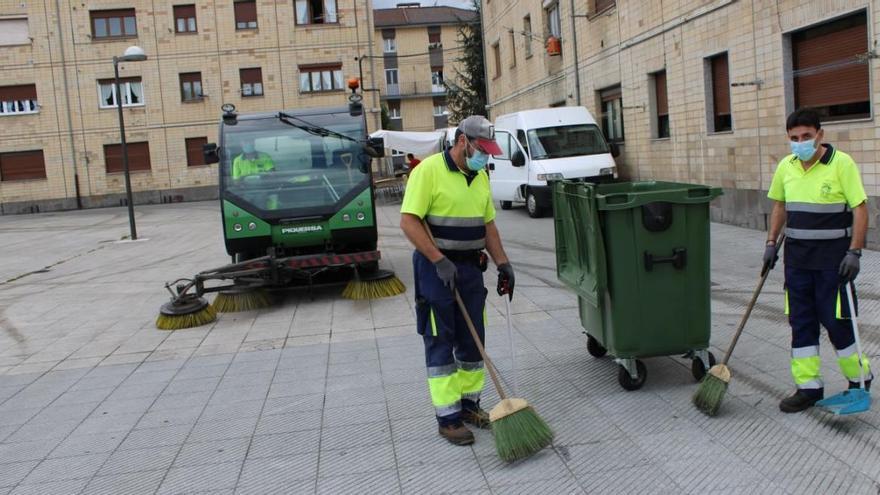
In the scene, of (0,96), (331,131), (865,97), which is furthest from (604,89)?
(0,96)

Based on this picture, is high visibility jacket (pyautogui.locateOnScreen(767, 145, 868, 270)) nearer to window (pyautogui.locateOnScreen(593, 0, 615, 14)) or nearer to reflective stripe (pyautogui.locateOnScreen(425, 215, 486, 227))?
reflective stripe (pyautogui.locateOnScreen(425, 215, 486, 227))

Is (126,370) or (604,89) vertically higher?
(604,89)

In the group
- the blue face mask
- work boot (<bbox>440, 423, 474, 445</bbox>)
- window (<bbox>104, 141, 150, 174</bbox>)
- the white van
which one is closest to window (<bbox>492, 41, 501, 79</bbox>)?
the white van

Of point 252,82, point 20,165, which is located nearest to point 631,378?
point 252,82

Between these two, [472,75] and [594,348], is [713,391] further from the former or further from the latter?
[472,75]

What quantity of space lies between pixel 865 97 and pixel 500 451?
8.19 meters

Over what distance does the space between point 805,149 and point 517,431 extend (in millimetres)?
2197

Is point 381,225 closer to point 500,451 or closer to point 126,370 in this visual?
point 126,370

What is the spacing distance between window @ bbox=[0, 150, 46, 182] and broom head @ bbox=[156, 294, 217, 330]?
97.6 ft

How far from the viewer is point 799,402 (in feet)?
14.5

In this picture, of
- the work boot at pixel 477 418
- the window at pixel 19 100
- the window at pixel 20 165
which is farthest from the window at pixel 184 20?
the work boot at pixel 477 418

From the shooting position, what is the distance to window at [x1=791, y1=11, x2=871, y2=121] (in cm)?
980

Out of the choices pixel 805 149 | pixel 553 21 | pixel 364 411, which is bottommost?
pixel 364 411

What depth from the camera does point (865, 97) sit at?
385 inches
